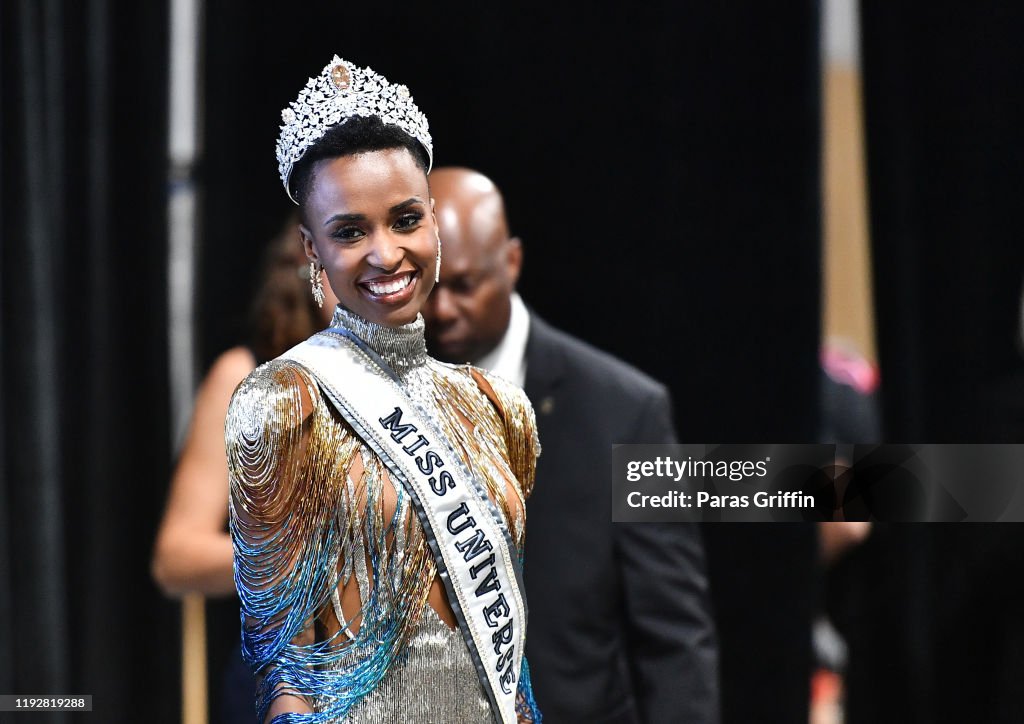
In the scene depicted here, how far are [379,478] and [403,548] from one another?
0.27ft

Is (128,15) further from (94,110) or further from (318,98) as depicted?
(318,98)

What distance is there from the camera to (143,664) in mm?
2111

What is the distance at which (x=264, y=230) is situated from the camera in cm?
200

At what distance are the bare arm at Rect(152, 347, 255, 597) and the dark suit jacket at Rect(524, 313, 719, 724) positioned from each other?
0.46m

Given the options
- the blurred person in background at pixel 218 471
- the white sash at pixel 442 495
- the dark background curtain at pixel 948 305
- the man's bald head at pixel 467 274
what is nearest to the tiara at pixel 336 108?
the white sash at pixel 442 495

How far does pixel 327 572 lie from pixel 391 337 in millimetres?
273

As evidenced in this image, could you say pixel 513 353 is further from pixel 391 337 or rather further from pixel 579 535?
pixel 391 337

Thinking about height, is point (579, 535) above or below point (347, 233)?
below

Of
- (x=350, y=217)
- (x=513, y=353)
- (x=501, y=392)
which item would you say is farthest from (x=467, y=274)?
(x=350, y=217)

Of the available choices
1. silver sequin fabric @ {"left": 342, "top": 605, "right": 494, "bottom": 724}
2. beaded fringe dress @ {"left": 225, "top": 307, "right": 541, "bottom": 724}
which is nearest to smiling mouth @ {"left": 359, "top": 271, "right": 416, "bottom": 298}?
beaded fringe dress @ {"left": 225, "top": 307, "right": 541, "bottom": 724}

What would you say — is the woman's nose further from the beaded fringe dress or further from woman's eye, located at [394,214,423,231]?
the beaded fringe dress
